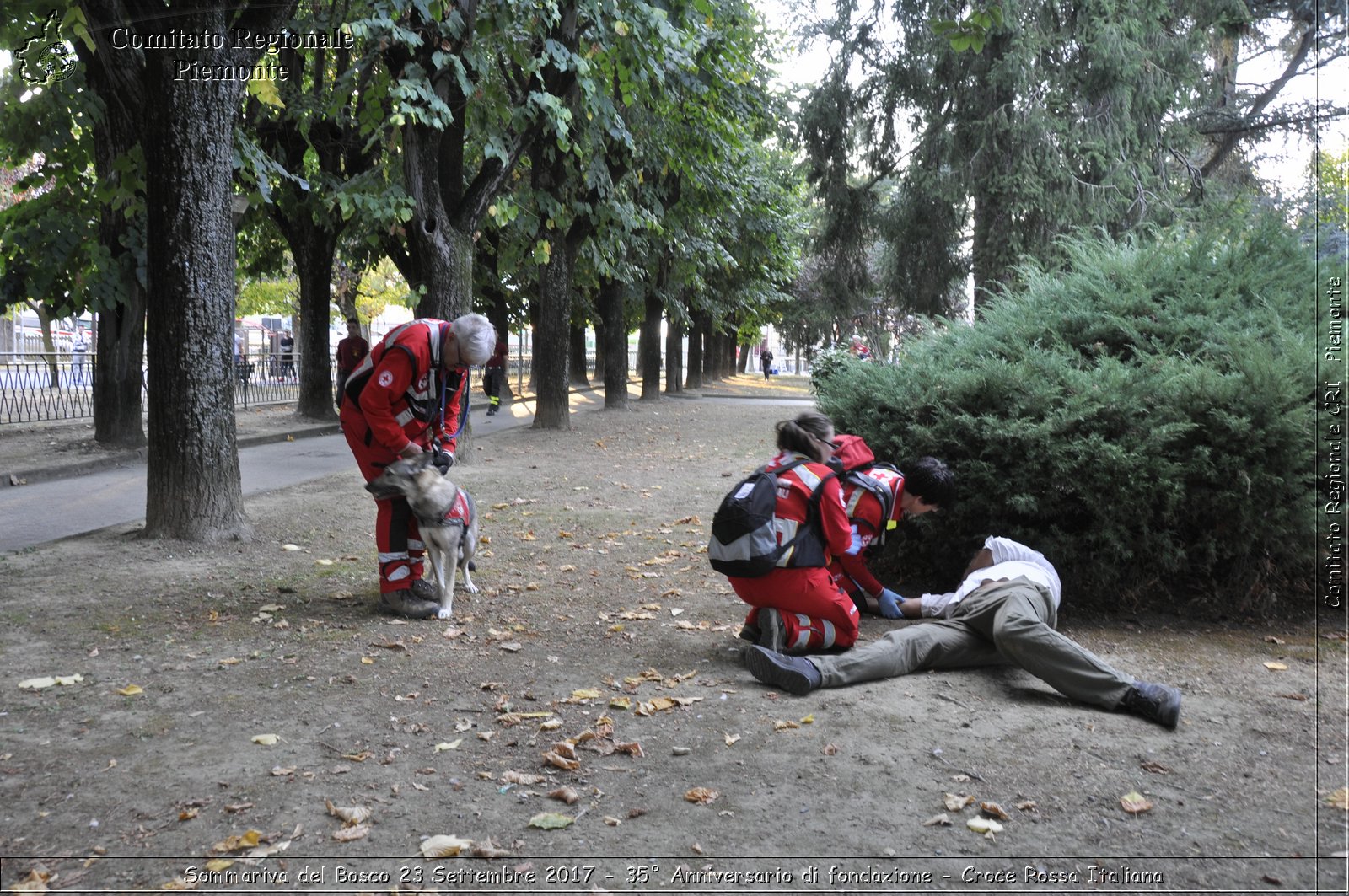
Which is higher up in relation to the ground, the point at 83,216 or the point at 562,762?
the point at 83,216

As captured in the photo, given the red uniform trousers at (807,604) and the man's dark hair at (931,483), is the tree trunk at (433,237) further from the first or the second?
the red uniform trousers at (807,604)

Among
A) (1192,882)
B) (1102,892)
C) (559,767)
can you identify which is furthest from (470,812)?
(1192,882)

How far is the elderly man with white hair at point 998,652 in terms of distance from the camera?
4707 mm

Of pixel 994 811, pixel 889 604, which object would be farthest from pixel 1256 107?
pixel 994 811

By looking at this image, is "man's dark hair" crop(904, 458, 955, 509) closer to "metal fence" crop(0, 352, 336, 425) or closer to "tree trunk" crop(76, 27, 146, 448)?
"tree trunk" crop(76, 27, 146, 448)

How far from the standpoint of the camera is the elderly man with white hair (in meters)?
4.71

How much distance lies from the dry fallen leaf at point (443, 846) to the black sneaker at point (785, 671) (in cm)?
191

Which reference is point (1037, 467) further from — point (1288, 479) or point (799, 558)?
point (799, 558)

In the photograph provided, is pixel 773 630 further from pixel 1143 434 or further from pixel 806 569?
pixel 1143 434

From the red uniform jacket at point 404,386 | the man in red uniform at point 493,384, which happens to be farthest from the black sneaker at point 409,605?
the man in red uniform at point 493,384

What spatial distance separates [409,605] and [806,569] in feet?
8.33

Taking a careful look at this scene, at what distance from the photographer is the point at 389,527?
6.36 meters

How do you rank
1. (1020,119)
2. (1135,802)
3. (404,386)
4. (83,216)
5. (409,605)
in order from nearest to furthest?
(1135,802), (404,386), (409,605), (83,216), (1020,119)

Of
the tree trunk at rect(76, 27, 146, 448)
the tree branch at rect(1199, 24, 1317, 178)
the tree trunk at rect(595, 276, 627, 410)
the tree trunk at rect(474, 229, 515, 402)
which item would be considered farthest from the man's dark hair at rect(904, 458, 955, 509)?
the tree trunk at rect(595, 276, 627, 410)
